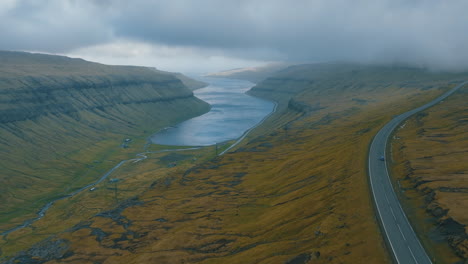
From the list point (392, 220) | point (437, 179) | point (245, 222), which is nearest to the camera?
point (392, 220)

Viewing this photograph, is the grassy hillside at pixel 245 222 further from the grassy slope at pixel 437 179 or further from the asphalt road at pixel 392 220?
the grassy slope at pixel 437 179

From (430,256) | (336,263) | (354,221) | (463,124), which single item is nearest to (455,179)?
(354,221)

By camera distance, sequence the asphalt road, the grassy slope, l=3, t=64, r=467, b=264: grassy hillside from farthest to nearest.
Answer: l=3, t=64, r=467, b=264: grassy hillside
the grassy slope
the asphalt road

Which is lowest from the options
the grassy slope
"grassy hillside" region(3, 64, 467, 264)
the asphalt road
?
"grassy hillside" region(3, 64, 467, 264)

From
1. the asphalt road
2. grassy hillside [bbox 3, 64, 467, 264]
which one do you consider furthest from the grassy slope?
grassy hillside [bbox 3, 64, 467, 264]

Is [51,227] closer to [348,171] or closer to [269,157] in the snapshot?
[269,157]

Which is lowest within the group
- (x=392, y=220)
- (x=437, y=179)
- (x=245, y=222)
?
(x=245, y=222)

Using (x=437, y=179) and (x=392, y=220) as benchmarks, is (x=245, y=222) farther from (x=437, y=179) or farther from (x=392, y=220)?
(x=437, y=179)

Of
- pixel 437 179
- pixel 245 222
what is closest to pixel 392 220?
pixel 437 179

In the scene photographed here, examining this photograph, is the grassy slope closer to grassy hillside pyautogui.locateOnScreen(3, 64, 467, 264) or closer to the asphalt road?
the asphalt road
